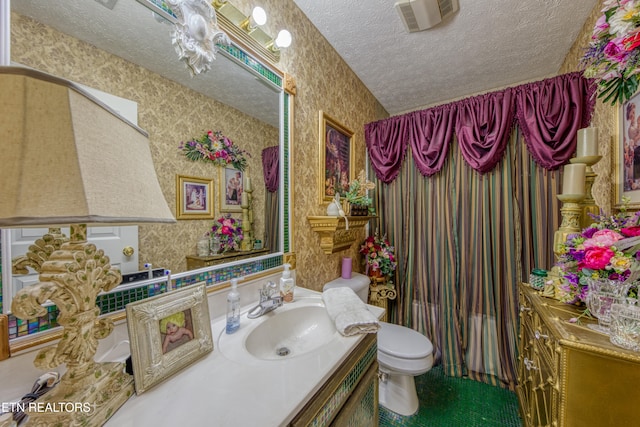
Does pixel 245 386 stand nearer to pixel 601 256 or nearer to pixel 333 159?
pixel 601 256

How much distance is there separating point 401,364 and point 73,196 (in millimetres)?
1653

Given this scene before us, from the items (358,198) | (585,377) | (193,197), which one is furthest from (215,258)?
(585,377)

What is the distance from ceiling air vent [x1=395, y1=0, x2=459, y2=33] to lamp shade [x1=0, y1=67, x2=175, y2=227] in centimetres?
166

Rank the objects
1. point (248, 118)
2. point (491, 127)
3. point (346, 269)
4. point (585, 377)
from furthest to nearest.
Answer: point (346, 269)
point (491, 127)
point (248, 118)
point (585, 377)

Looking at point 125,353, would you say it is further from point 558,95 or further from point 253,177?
point 558,95

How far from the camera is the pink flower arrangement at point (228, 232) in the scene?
3.22ft

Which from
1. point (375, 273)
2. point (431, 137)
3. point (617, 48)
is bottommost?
point (375, 273)

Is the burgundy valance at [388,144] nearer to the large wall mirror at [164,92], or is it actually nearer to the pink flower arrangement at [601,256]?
the large wall mirror at [164,92]

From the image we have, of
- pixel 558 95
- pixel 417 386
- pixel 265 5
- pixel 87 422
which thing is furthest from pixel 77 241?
pixel 558 95

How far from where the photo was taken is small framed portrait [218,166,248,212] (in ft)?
3.27

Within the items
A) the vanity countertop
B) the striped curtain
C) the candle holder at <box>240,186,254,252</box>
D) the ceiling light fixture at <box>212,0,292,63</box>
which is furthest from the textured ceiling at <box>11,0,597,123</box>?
the vanity countertop

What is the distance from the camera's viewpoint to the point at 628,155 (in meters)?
1.10

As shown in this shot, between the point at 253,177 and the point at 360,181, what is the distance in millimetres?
1026

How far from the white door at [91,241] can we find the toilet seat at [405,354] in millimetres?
1421
